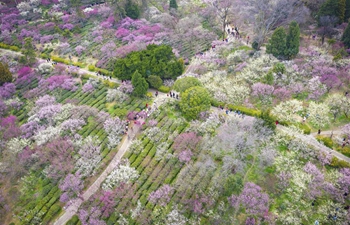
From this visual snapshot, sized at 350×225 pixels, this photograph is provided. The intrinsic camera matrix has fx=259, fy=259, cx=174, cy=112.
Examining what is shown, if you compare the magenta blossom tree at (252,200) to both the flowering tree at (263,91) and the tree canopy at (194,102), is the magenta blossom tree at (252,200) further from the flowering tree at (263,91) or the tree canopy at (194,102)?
the flowering tree at (263,91)

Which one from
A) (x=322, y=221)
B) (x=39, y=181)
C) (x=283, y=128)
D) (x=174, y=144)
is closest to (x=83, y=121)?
(x=39, y=181)

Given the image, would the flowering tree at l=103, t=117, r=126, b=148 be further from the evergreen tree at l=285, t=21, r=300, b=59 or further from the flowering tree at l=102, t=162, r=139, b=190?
the evergreen tree at l=285, t=21, r=300, b=59

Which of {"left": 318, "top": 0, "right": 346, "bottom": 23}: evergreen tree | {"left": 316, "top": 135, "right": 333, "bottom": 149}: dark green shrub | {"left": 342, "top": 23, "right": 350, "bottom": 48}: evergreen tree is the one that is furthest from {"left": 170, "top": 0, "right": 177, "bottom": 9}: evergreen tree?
{"left": 316, "top": 135, "right": 333, "bottom": 149}: dark green shrub

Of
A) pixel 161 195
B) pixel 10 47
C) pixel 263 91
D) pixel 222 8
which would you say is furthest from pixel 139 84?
pixel 10 47

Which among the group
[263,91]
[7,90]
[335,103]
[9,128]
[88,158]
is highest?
[335,103]

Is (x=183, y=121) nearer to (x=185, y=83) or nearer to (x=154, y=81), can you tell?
(x=185, y=83)

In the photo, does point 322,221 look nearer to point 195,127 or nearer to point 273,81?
point 195,127
